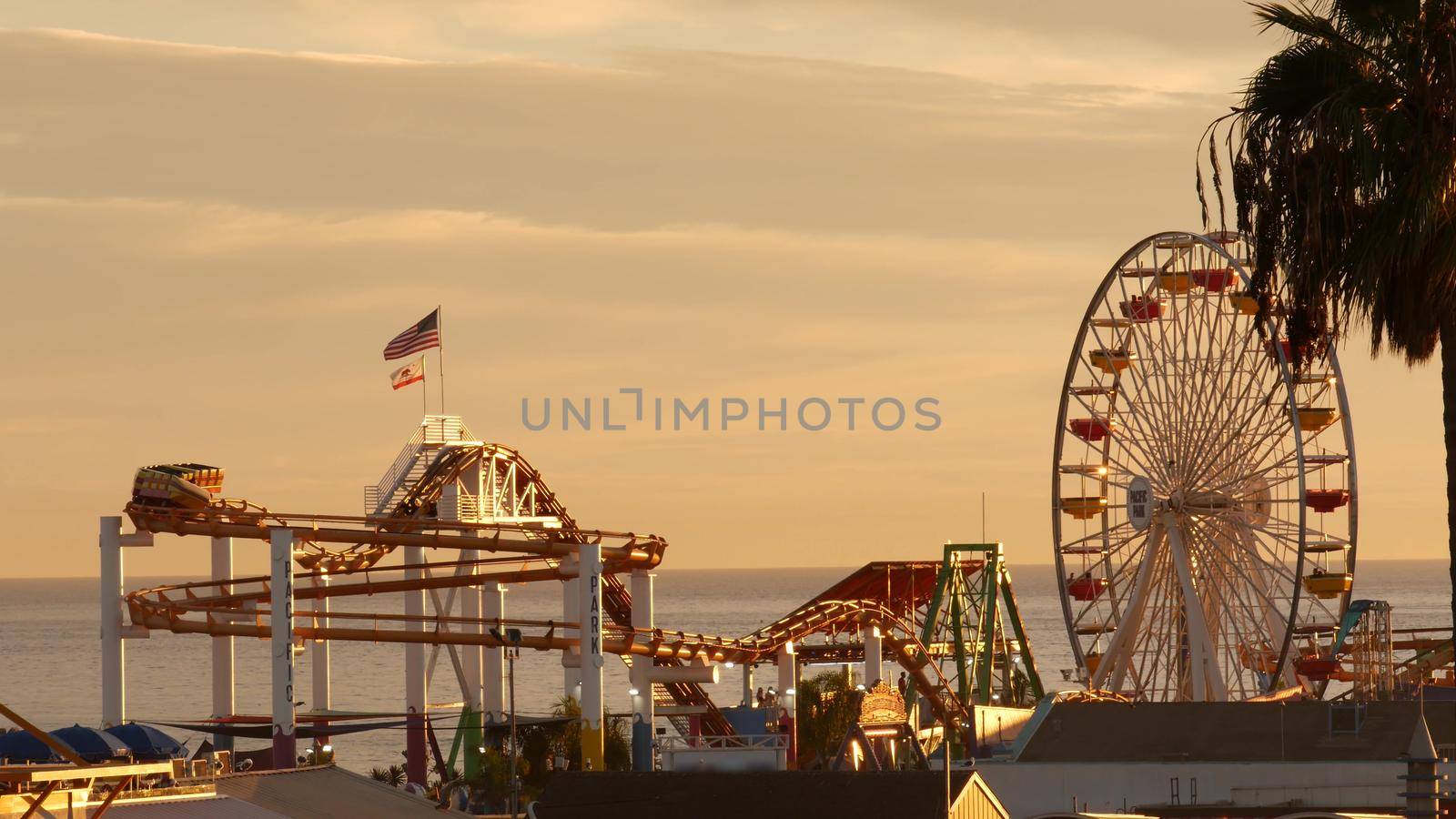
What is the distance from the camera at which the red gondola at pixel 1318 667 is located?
52562 mm

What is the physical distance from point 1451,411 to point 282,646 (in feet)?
114

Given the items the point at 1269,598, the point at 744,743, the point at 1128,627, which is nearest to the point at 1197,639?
the point at 1128,627

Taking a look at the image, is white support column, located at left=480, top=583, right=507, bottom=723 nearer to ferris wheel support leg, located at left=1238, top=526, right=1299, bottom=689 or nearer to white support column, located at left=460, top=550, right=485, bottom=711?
white support column, located at left=460, top=550, right=485, bottom=711

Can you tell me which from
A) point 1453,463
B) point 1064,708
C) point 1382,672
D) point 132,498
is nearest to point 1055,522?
point 1382,672

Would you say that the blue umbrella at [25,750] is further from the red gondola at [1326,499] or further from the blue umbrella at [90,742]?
the red gondola at [1326,499]

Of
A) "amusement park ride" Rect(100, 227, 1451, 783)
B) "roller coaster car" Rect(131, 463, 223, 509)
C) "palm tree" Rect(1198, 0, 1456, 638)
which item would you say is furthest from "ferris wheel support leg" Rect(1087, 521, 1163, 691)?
"palm tree" Rect(1198, 0, 1456, 638)

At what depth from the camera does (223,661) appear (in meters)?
66.2

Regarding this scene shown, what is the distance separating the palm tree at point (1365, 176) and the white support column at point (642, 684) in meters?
32.3

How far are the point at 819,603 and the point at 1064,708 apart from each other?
84.3 ft

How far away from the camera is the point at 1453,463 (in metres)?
26.2

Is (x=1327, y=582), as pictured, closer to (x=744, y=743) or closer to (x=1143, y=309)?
(x=1143, y=309)

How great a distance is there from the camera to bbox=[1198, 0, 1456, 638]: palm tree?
2553 cm

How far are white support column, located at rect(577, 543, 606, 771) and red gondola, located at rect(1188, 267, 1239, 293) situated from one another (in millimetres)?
16844

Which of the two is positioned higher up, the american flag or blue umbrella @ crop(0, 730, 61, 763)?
the american flag
